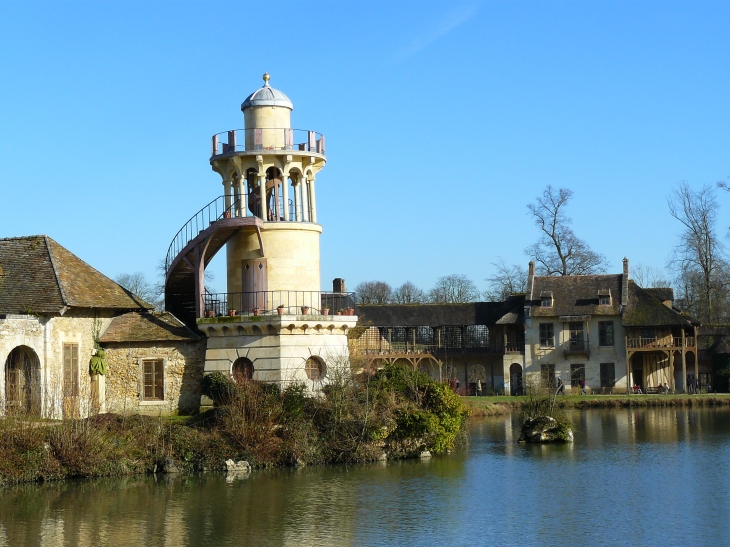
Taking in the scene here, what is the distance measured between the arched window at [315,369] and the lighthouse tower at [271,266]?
0.10 feet

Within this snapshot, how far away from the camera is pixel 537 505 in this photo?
77.5 feet

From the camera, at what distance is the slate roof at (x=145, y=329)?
33.8m

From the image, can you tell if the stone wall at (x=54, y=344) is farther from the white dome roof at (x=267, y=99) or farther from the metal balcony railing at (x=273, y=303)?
the white dome roof at (x=267, y=99)

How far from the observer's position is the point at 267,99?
3581cm

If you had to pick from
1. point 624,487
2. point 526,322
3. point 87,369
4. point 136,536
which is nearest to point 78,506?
point 136,536

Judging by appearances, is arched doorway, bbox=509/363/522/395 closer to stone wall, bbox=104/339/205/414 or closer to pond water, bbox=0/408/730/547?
pond water, bbox=0/408/730/547

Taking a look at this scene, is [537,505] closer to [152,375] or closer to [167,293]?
[152,375]

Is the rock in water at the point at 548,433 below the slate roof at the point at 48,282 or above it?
below

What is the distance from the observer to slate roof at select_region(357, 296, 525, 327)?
6219 cm

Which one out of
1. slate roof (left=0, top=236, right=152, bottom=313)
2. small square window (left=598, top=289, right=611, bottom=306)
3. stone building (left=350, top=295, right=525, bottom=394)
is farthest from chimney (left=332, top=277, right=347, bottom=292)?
slate roof (left=0, top=236, right=152, bottom=313)

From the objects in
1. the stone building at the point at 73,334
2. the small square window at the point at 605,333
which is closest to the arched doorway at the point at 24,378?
the stone building at the point at 73,334

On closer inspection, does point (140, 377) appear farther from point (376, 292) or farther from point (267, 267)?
point (376, 292)

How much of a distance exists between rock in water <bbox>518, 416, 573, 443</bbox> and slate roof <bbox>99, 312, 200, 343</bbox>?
10.8m

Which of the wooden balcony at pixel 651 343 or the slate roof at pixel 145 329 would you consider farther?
the wooden balcony at pixel 651 343
